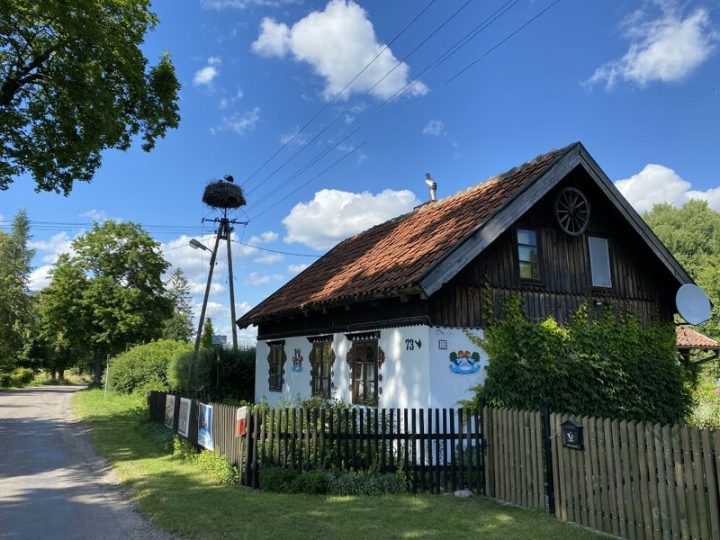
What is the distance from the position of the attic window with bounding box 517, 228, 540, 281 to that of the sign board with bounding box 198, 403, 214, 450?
7.63 meters

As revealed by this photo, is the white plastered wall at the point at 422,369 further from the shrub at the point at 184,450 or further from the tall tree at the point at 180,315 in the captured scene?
the tall tree at the point at 180,315

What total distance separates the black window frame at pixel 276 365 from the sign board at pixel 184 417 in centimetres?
363

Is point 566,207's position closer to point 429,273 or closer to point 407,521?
point 429,273

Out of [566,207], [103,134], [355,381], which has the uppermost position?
[103,134]

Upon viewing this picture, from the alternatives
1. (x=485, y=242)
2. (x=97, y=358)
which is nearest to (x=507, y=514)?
(x=485, y=242)

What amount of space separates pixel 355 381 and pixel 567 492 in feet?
20.2

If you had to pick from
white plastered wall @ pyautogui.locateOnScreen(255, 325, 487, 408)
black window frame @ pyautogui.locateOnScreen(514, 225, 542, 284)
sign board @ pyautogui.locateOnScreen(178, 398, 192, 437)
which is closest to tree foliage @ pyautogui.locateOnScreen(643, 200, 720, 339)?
black window frame @ pyautogui.locateOnScreen(514, 225, 542, 284)

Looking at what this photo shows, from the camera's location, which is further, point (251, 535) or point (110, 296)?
point (110, 296)

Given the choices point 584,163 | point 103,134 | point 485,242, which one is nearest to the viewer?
point 485,242

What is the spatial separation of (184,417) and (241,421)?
14.6 ft

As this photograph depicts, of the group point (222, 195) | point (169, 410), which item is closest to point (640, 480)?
point (169, 410)

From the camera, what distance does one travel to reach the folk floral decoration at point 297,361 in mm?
15584

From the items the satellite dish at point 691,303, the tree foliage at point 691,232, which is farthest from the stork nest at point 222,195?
the tree foliage at point 691,232

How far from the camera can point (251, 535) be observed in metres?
6.38
